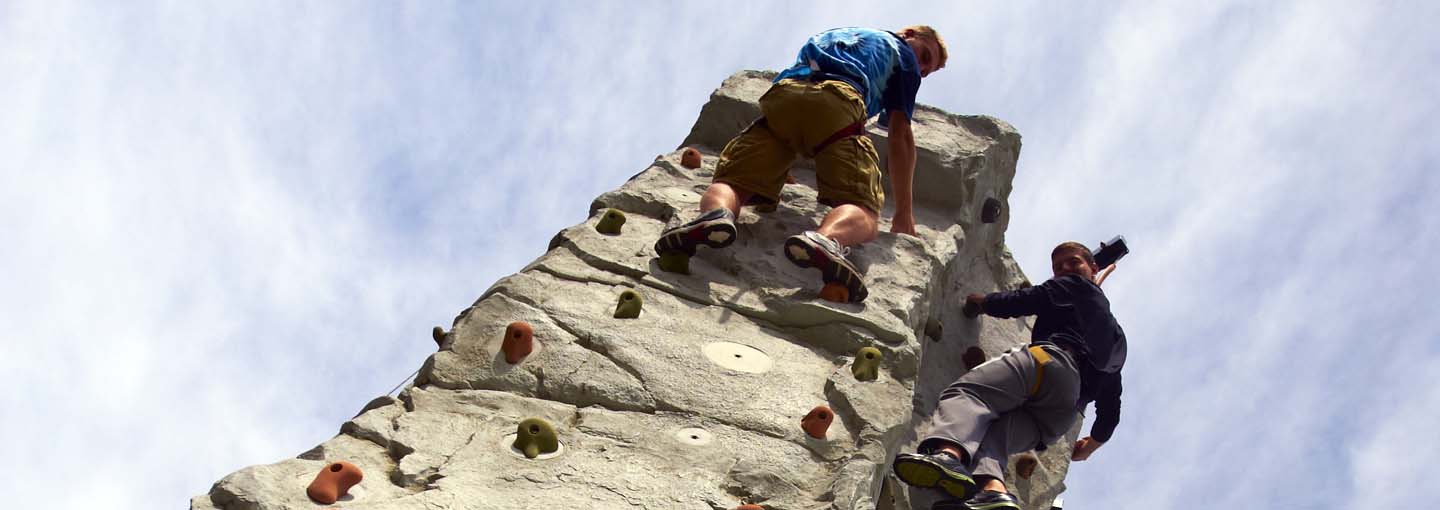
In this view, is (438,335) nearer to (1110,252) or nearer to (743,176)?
(743,176)

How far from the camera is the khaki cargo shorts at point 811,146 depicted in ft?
15.8

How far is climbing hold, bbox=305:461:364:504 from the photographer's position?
3.05m

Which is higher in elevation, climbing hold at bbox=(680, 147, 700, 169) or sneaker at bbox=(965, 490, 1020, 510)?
climbing hold at bbox=(680, 147, 700, 169)

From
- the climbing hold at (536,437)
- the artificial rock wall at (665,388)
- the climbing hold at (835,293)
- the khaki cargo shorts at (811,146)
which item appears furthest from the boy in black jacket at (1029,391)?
the climbing hold at (536,437)

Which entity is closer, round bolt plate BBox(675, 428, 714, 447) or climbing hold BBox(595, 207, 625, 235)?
round bolt plate BBox(675, 428, 714, 447)

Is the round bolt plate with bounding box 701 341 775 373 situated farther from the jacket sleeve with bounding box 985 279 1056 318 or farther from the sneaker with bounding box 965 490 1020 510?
the jacket sleeve with bounding box 985 279 1056 318

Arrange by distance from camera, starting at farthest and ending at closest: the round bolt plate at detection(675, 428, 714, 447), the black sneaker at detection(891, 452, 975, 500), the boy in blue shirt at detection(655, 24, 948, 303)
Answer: the boy in blue shirt at detection(655, 24, 948, 303) → the black sneaker at detection(891, 452, 975, 500) → the round bolt plate at detection(675, 428, 714, 447)

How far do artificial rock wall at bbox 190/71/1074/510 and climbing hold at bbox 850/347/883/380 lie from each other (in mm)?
33

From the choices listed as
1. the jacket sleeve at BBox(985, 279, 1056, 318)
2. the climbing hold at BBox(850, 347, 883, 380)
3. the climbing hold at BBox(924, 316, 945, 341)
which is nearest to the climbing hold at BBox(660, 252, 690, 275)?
the climbing hold at BBox(850, 347, 883, 380)

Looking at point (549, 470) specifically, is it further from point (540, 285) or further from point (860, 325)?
point (860, 325)

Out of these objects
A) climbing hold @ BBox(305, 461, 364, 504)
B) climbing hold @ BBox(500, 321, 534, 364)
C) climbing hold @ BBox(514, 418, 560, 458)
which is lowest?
climbing hold @ BBox(305, 461, 364, 504)

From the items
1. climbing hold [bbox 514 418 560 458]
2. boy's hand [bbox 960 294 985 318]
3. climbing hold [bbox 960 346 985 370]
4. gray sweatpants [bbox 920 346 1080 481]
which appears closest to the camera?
climbing hold [bbox 514 418 560 458]

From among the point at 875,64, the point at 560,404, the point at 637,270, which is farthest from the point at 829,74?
the point at 560,404

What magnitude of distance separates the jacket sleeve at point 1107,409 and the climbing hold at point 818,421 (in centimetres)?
188
